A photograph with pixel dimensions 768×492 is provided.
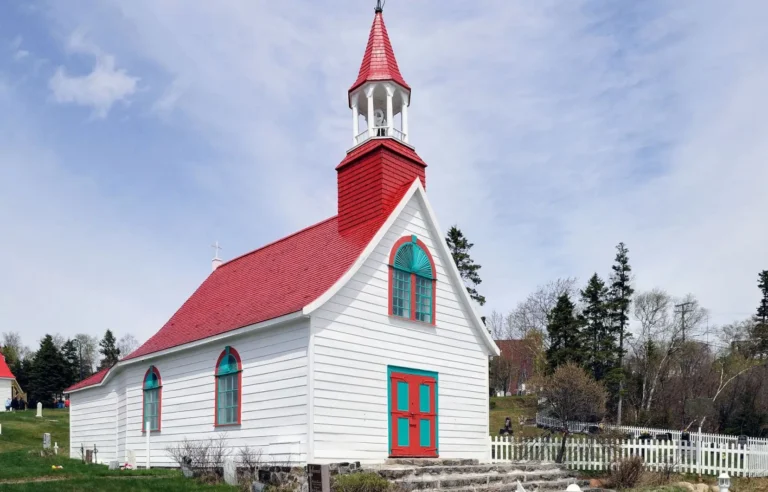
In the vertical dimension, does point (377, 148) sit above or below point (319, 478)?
above

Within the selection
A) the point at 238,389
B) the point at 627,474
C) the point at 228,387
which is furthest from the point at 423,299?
the point at 627,474

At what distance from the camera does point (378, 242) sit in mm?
17297

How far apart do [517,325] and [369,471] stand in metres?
54.9

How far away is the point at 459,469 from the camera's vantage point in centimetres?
1650

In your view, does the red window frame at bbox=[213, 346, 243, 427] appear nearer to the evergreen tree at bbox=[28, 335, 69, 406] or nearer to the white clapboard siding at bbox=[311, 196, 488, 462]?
the white clapboard siding at bbox=[311, 196, 488, 462]

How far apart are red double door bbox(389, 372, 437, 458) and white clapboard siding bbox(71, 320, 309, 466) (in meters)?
2.76

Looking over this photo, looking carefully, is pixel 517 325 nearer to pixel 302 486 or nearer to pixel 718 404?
pixel 718 404

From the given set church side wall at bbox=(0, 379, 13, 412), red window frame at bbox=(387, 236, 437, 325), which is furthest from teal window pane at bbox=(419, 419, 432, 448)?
church side wall at bbox=(0, 379, 13, 412)

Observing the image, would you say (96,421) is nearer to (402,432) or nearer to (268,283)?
(268,283)

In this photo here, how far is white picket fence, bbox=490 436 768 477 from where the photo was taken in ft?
66.3

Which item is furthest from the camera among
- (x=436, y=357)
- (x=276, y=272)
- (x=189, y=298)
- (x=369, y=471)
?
(x=189, y=298)

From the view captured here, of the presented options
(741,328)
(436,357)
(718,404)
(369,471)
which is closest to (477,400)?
(436,357)

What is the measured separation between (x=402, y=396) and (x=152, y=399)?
797 cm

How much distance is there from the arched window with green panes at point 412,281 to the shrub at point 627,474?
609 cm
